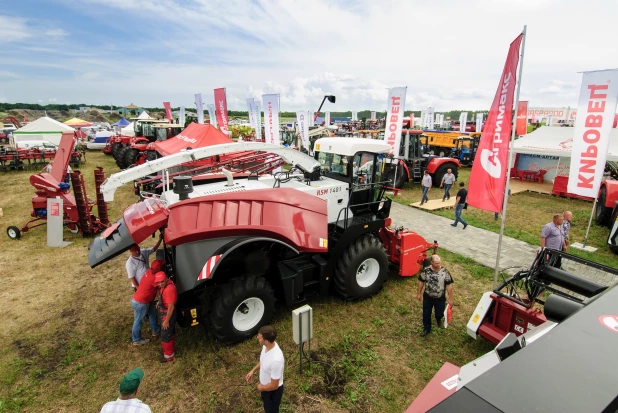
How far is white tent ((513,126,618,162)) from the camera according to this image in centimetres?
1341

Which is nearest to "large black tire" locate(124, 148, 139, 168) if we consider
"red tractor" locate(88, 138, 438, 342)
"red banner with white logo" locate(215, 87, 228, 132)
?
A: "red banner with white logo" locate(215, 87, 228, 132)

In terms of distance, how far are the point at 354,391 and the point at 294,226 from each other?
2.15 metres

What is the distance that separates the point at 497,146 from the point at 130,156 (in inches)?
703

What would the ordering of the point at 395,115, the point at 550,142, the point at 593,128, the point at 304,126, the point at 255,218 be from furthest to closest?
the point at 304,126 → the point at 550,142 → the point at 395,115 → the point at 593,128 → the point at 255,218

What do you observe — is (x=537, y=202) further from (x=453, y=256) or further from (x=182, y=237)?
(x=182, y=237)

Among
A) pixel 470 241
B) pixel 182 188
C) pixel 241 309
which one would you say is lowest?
pixel 470 241

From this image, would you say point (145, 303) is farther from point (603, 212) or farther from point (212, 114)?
point (212, 114)

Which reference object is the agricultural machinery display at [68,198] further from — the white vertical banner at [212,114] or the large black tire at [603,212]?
the large black tire at [603,212]

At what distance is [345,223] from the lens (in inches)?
214

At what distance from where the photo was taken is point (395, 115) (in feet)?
38.0

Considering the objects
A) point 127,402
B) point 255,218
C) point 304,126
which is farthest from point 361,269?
point 304,126

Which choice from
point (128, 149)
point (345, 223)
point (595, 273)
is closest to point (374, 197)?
point (345, 223)

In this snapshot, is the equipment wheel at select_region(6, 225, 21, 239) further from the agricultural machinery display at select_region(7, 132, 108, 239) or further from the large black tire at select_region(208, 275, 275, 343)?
the large black tire at select_region(208, 275, 275, 343)

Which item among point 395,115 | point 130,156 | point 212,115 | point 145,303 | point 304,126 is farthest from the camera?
point 212,115
